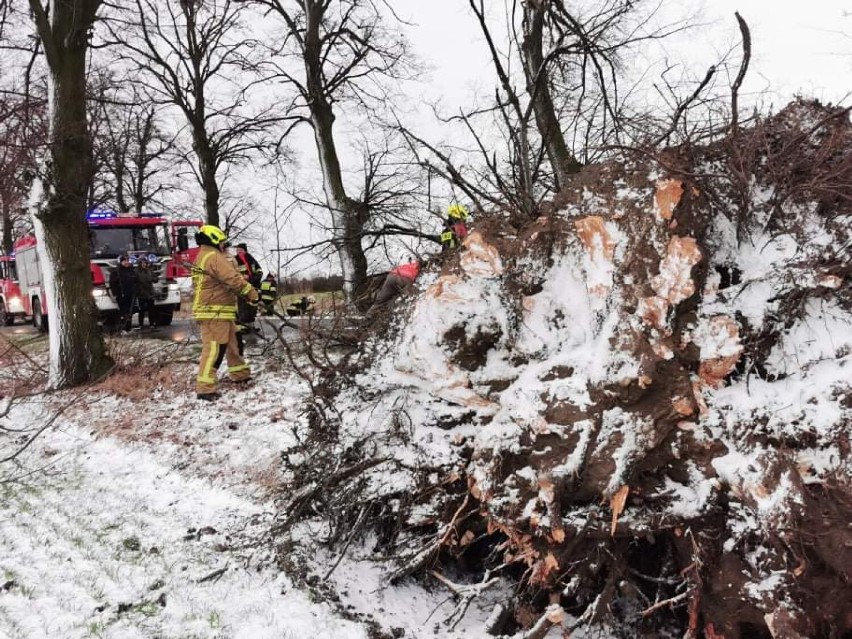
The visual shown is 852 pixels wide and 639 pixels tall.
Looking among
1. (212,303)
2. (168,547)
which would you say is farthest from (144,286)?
(168,547)

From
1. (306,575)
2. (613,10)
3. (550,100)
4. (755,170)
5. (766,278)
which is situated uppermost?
(613,10)

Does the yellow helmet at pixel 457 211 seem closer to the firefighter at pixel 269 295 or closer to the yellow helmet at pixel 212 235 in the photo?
the firefighter at pixel 269 295

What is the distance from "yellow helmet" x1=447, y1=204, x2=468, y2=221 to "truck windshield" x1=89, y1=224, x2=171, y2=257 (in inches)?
433

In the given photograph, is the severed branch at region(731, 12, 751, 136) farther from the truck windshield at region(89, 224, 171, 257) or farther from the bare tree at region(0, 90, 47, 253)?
the truck windshield at region(89, 224, 171, 257)

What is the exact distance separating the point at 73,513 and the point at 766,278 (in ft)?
15.9

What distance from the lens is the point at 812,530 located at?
8.27 feet

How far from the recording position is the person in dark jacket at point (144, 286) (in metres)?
12.8

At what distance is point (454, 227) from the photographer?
15.4ft

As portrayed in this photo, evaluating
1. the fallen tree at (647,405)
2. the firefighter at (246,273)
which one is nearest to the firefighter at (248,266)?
the firefighter at (246,273)

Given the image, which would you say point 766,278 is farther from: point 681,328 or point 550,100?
point 550,100

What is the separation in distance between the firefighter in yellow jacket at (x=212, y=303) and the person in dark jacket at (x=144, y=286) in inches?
272

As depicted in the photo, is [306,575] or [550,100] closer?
[306,575]

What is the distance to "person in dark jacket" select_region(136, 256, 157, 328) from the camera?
12750 mm

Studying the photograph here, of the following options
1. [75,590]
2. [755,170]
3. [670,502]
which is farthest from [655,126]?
[75,590]
